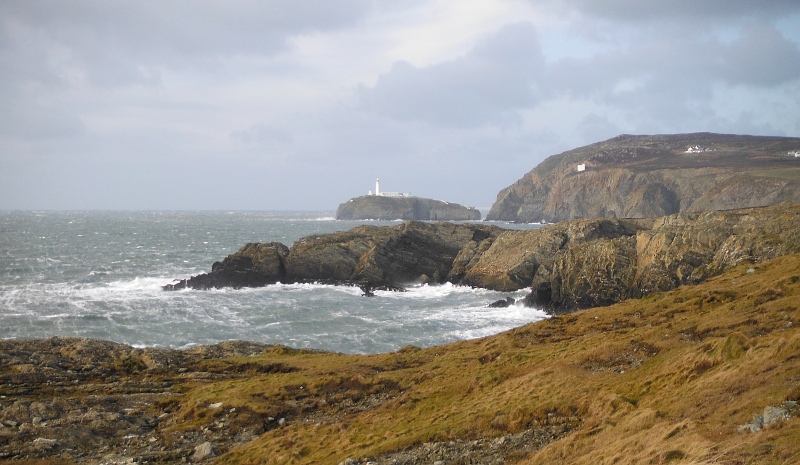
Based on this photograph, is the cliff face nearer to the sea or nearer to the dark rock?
the sea

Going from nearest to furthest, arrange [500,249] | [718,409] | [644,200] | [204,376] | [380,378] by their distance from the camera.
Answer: [718,409] → [380,378] → [204,376] → [500,249] → [644,200]

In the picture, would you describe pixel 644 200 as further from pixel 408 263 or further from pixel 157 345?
pixel 157 345

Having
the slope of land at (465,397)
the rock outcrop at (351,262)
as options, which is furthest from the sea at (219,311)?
the slope of land at (465,397)

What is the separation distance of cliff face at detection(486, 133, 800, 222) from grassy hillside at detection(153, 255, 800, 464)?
103538 millimetres

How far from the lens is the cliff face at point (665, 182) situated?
116625 millimetres

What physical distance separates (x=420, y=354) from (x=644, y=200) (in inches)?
5207

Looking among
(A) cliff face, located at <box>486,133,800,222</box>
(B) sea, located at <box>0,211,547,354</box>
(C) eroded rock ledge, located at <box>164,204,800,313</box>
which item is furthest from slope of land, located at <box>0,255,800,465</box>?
(A) cliff face, located at <box>486,133,800,222</box>

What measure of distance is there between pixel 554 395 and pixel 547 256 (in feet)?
143

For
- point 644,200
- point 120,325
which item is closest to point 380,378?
point 120,325

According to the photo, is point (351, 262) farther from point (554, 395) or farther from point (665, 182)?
point (665, 182)

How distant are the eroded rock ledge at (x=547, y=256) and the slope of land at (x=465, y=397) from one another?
14381mm

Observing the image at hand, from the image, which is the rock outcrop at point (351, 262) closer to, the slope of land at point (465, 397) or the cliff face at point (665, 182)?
the slope of land at point (465, 397)

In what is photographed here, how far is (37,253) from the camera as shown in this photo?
80.8 metres

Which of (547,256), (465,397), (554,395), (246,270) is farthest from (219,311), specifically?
(554,395)
